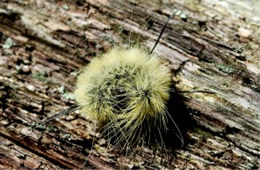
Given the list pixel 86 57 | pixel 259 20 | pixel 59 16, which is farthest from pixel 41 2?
pixel 259 20

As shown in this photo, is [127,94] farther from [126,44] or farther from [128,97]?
[126,44]

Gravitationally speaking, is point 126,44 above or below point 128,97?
above

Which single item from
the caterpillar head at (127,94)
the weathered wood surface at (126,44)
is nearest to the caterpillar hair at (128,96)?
the caterpillar head at (127,94)

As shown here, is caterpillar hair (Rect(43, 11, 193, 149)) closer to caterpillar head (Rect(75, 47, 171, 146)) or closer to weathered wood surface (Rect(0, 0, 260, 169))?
caterpillar head (Rect(75, 47, 171, 146))

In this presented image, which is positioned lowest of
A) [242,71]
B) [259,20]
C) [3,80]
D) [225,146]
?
[3,80]

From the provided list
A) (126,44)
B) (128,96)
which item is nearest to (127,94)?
(128,96)

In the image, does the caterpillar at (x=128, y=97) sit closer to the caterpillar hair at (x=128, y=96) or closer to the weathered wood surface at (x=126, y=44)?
the caterpillar hair at (x=128, y=96)

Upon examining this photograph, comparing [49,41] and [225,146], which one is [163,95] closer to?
[225,146]
